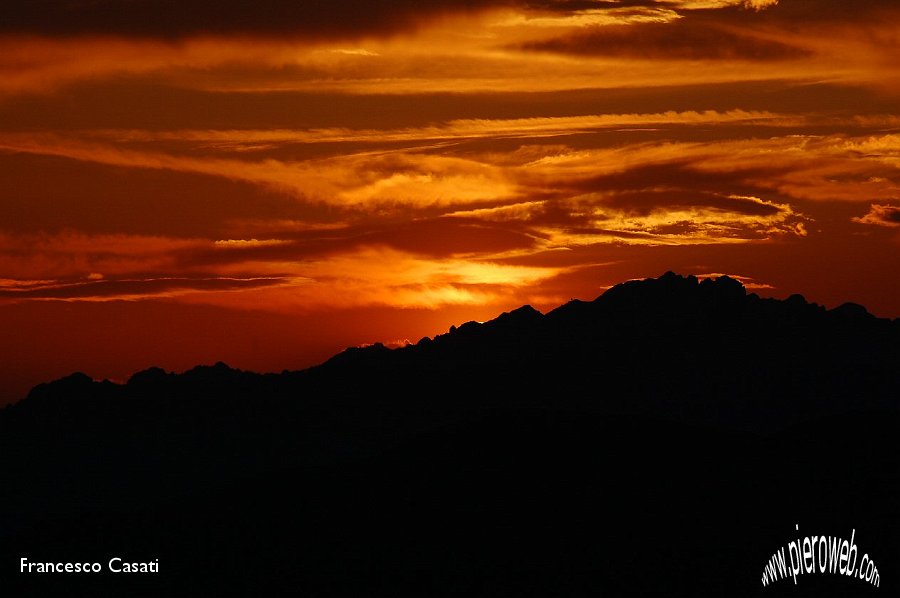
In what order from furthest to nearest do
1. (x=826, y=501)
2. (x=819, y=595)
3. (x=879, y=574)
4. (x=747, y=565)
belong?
(x=826, y=501) < (x=747, y=565) < (x=879, y=574) < (x=819, y=595)

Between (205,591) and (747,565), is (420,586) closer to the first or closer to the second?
(205,591)

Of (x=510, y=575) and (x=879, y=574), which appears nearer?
(x=879, y=574)

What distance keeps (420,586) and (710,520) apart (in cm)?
4044

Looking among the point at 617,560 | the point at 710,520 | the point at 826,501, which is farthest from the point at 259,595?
the point at 826,501

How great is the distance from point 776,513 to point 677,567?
57.9ft

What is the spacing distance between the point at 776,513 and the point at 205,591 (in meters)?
77.9

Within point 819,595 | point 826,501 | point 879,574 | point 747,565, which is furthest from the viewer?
point 826,501

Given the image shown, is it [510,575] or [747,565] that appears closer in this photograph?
[747,565]

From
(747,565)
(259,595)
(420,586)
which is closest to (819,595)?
(747,565)

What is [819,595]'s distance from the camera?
5492 inches

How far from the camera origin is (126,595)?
192 m

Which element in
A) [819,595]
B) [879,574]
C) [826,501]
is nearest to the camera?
[819,595]

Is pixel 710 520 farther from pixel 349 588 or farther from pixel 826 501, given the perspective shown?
pixel 349 588

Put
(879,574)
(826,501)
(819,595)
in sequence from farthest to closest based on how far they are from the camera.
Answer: (826,501) < (879,574) < (819,595)
